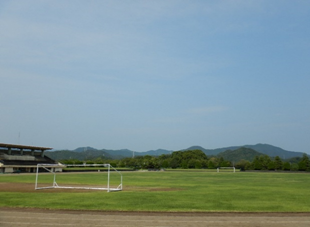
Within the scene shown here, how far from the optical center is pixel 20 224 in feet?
41.9

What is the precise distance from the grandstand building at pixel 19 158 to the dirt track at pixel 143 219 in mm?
73843

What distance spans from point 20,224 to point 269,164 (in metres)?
122

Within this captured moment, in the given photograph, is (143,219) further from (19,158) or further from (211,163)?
(211,163)

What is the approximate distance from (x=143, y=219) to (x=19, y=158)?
299ft

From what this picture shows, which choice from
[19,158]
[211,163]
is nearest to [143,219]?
[19,158]

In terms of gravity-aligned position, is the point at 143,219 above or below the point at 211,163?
below

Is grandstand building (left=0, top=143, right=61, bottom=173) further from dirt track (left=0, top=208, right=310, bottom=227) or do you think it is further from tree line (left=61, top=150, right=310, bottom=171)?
dirt track (left=0, top=208, right=310, bottom=227)

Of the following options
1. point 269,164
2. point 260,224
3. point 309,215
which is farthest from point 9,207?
point 269,164

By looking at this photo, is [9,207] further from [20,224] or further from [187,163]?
[187,163]

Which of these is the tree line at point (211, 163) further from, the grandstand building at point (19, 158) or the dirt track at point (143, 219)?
the dirt track at point (143, 219)

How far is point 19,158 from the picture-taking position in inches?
3728

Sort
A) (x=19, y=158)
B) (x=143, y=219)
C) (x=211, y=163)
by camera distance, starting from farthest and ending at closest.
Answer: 1. (x=211, y=163)
2. (x=19, y=158)
3. (x=143, y=219)

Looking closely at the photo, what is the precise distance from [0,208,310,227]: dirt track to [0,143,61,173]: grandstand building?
7384 cm

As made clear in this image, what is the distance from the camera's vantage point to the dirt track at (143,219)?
13156 millimetres
